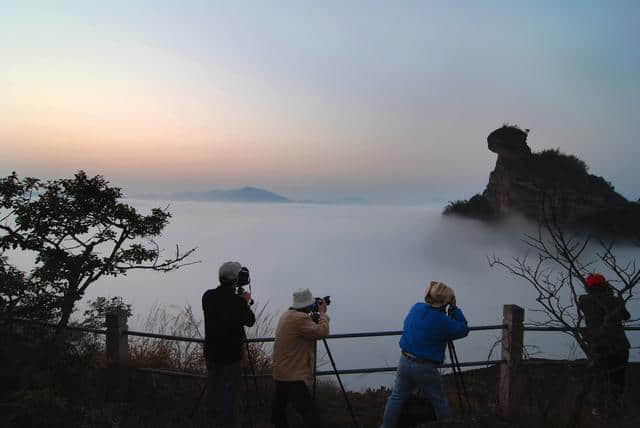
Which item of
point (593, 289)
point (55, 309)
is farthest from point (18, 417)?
point (593, 289)

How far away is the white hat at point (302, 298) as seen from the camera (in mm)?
4461

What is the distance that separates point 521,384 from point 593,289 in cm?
155

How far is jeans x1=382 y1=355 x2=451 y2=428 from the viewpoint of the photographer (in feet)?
14.0

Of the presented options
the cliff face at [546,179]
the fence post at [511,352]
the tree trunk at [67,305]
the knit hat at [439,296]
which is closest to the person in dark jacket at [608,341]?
the fence post at [511,352]

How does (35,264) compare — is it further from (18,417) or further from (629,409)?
(629,409)

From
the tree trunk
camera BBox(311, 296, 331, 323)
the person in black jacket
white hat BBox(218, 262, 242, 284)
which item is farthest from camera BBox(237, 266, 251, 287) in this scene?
the tree trunk

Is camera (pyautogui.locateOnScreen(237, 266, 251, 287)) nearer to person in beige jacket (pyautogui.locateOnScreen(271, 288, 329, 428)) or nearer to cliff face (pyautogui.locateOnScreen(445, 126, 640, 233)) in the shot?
person in beige jacket (pyautogui.locateOnScreen(271, 288, 329, 428))

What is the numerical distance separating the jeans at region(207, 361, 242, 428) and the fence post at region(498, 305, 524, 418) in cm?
351

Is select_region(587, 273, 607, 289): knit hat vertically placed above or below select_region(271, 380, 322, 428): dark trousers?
above

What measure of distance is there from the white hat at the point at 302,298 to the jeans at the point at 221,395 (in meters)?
0.94

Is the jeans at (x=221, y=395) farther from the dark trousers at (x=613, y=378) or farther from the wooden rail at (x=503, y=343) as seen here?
the dark trousers at (x=613, y=378)

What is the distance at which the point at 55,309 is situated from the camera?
235 inches

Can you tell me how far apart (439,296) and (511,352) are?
7.56 ft

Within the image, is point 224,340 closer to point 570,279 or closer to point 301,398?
point 301,398
